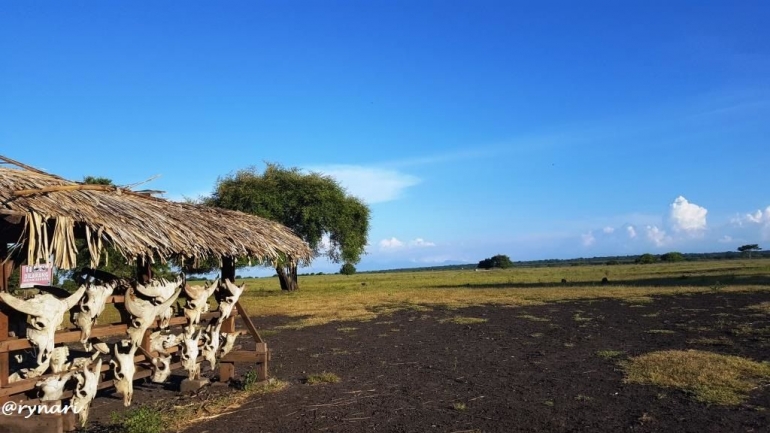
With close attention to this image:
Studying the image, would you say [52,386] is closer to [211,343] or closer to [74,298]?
[74,298]

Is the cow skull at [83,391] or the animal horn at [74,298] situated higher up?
the animal horn at [74,298]

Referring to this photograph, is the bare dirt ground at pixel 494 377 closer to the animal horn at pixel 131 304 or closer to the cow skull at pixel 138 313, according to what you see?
the cow skull at pixel 138 313

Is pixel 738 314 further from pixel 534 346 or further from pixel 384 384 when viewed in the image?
pixel 384 384

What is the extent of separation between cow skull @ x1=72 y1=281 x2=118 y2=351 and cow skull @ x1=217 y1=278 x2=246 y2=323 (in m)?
2.31

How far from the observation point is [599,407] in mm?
7305

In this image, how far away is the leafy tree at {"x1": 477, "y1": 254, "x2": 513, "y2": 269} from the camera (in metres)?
111

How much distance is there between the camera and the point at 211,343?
8.78m

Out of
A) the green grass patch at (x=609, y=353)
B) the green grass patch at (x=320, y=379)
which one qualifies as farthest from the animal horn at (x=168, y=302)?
the green grass patch at (x=609, y=353)

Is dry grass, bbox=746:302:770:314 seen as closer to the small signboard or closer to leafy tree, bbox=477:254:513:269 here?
the small signboard

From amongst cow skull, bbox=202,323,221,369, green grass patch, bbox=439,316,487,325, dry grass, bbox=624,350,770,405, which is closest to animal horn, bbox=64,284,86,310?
cow skull, bbox=202,323,221,369

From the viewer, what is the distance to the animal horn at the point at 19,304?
224 inches

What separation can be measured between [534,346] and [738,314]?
27.6ft

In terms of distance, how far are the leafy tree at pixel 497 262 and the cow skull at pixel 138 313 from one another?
346 ft

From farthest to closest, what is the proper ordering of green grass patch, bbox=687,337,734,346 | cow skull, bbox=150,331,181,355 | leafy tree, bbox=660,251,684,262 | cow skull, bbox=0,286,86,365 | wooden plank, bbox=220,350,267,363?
leafy tree, bbox=660,251,684,262 < green grass patch, bbox=687,337,734,346 < wooden plank, bbox=220,350,267,363 < cow skull, bbox=150,331,181,355 < cow skull, bbox=0,286,86,365
